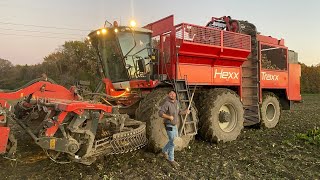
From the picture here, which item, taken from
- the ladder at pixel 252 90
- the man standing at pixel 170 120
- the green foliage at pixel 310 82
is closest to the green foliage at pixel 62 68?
the ladder at pixel 252 90

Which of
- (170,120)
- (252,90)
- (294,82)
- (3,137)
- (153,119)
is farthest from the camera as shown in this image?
(294,82)

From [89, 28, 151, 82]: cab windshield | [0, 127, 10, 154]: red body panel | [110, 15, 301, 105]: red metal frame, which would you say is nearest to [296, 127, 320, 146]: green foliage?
[110, 15, 301, 105]: red metal frame

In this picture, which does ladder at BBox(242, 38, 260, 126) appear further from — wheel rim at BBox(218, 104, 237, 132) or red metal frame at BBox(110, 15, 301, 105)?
wheel rim at BBox(218, 104, 237, 132)

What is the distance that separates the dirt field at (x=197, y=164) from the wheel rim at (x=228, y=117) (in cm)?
65

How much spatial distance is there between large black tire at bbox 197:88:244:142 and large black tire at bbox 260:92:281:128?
210cm

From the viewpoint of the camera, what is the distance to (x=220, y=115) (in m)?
7.84

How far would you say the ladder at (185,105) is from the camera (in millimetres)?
6786

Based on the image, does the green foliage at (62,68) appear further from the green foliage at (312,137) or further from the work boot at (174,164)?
the work boot at (174,164)

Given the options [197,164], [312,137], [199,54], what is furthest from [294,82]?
[197,164]

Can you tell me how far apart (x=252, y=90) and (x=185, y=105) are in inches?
122

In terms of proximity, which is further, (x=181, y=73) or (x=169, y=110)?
(x=181, y=73)

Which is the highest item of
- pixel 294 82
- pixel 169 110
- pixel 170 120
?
pixel 294 82

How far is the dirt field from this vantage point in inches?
206

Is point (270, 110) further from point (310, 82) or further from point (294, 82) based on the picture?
point (310, 82)
